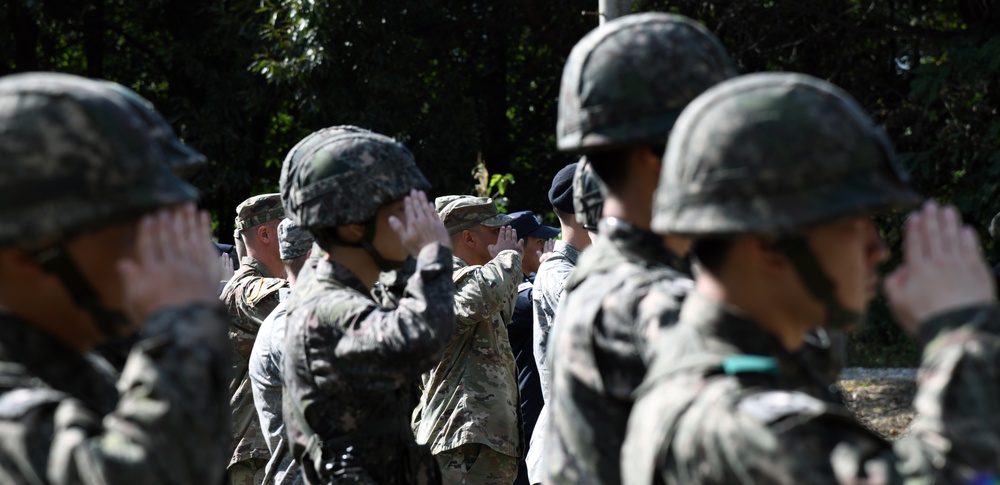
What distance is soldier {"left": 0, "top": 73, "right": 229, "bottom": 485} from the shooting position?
8.20 feet

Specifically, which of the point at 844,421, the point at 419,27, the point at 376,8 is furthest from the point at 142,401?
the point at 419,27

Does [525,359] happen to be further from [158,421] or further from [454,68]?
[454,68]

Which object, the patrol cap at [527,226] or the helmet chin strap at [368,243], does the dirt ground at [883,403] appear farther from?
the helmet chin strap at [368,243]

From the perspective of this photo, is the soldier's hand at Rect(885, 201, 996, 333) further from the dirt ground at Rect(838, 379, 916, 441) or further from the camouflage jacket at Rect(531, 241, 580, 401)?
the dirt ground at Rect(838, 379, 916, 441)

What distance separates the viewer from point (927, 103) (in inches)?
544

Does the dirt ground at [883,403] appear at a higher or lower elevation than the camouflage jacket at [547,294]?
lower

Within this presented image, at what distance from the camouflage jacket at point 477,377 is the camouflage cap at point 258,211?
→ 1.41 m

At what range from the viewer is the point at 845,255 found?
254 centimetres

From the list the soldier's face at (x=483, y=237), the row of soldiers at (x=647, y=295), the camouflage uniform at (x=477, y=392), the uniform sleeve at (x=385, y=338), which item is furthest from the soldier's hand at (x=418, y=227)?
the soldier's face at (x=483, y=237)

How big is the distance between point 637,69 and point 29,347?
66.6 inches

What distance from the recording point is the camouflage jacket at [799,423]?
2283mm

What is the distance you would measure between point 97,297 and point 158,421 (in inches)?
15.0

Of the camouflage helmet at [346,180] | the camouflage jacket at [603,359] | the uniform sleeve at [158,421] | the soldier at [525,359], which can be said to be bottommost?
the soldier at [525,359]

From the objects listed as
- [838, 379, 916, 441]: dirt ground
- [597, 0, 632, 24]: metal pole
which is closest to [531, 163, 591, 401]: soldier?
[597, 0, 632, 24]: metal pole
